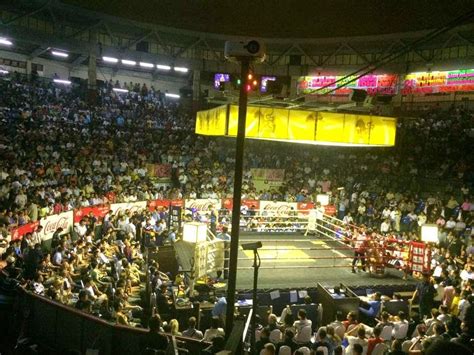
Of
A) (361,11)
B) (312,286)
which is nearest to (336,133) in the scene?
(312,286)

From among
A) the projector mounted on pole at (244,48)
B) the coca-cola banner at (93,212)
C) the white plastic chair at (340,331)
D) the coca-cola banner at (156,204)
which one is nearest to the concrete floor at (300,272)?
the white plastic chair at (340,331)

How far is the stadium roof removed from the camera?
78.0ft

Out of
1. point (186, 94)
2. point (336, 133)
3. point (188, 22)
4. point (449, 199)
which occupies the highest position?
point (188, 22)

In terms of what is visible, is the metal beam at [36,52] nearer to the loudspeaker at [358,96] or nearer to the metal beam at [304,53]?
the metal beam at [304,53]

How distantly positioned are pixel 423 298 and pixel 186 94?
24.3 meters

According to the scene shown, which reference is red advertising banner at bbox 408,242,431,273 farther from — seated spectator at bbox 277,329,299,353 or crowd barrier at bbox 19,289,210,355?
crowd barrier at bbox 19,289,210,355

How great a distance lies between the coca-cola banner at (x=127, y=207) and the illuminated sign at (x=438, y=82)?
1968 centimetres

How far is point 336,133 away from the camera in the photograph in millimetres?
12578

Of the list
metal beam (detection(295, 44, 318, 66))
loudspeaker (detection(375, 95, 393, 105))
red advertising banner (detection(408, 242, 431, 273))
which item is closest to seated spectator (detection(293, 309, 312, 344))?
loudspeaker (detection(375, 95, 393, 105))

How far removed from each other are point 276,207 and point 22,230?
1253 cm

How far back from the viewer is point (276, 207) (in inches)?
872

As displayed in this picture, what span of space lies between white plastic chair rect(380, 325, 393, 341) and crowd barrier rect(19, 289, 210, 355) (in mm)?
4602

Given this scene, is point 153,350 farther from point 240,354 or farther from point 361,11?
point 361,11

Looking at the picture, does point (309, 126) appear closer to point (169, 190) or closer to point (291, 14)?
point (169, 190)
